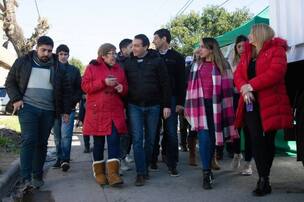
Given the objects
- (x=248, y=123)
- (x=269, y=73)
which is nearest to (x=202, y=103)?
(x=248, y=123)

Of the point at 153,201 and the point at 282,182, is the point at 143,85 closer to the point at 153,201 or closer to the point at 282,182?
the point at 153,201

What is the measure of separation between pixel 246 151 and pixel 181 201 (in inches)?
65.2

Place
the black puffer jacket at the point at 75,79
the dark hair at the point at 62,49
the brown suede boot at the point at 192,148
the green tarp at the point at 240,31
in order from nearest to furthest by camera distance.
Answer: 1. the black puffer jacket at the point at 75,79
2. the brown suede boot at the point at 192,148
3. the dark hair at the point at 62,49
4. the green tarp at the point at 240,31

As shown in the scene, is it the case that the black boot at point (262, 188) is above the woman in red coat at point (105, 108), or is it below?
below

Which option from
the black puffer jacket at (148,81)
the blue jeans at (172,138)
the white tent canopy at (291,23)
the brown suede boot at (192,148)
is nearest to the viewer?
the white tent canopy at (291,23)

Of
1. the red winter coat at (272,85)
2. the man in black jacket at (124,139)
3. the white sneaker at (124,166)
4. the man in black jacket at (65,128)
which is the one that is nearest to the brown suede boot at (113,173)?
the man in black jacket at (124,139)

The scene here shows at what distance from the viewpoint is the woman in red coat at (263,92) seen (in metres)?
5.26

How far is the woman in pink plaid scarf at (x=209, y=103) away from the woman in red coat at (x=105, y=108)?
0.93m

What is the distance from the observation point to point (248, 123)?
18.4 ft

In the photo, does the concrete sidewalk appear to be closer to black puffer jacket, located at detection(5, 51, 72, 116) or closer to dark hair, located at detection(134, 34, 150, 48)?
black puffer jacket, located at detection(5, 51, 72, 116)

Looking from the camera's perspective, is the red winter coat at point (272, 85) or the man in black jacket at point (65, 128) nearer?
the red winter coat at point (272, 85)

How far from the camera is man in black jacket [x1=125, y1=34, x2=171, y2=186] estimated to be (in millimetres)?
6285

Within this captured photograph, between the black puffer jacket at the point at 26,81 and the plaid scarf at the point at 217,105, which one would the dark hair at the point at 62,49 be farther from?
the plaid scarf at the point at 217,105

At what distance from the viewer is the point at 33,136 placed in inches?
241
